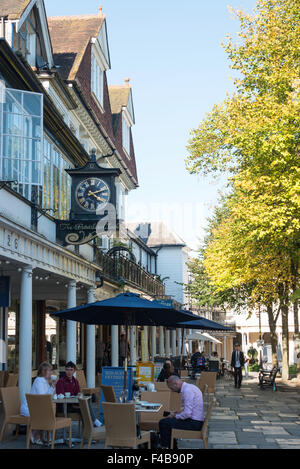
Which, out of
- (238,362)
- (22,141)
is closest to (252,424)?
(22,141)

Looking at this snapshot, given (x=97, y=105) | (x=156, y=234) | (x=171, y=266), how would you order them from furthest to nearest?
(x=156, y=234) → (x=171, y=266) → (x=97, y=105)

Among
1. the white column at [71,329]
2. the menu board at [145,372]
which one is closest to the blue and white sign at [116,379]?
the menu board at [145,372]

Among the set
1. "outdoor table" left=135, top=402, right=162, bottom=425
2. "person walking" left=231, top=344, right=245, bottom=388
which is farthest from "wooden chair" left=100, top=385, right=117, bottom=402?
"person walking" left=231, top=344, right=245, bottom=388

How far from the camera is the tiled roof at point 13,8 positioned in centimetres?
1669

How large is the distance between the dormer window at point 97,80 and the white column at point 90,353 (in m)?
9.56

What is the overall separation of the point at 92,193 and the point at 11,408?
25.3 feet

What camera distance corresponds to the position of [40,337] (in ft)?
80.9

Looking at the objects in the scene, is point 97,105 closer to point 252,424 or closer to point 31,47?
point 31,47

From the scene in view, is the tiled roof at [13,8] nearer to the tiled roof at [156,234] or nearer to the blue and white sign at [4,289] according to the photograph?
the blue and white sign at [4,289]

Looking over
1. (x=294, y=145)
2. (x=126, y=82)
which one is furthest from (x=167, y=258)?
(x=294, y=145)

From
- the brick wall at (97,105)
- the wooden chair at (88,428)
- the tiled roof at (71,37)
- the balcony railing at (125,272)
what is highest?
the tiled roof at (71,37)

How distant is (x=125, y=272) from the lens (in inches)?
1188
